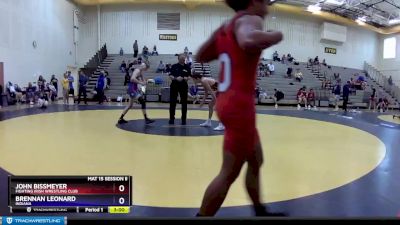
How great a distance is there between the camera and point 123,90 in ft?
68.0

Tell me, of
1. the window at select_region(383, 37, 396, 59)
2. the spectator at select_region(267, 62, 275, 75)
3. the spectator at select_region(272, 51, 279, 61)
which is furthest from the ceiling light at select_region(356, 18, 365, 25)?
the spectator at select_region(267, 62, 275, 75)

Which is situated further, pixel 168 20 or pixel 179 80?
pixel 168 20

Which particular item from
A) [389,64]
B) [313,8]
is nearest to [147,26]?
[313,8]

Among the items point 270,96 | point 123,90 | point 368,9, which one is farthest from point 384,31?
point 123,90

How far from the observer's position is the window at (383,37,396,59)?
3134 centimetres

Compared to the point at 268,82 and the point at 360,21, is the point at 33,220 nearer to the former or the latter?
the point at 268,82

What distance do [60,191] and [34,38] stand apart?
61.8 feet

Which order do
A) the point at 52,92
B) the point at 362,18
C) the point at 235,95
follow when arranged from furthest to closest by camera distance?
the point at 362,18
the point at 52,92
the point at 235,95

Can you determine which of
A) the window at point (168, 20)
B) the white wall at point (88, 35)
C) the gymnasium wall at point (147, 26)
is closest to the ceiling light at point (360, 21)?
the gymnasium wall at point (147, 26)

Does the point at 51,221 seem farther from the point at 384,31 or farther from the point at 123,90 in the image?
the point at 384,31

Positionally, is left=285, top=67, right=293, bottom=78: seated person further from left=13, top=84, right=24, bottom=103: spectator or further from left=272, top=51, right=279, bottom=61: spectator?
left=13, top=84, right=24, bottom=103: spectator
